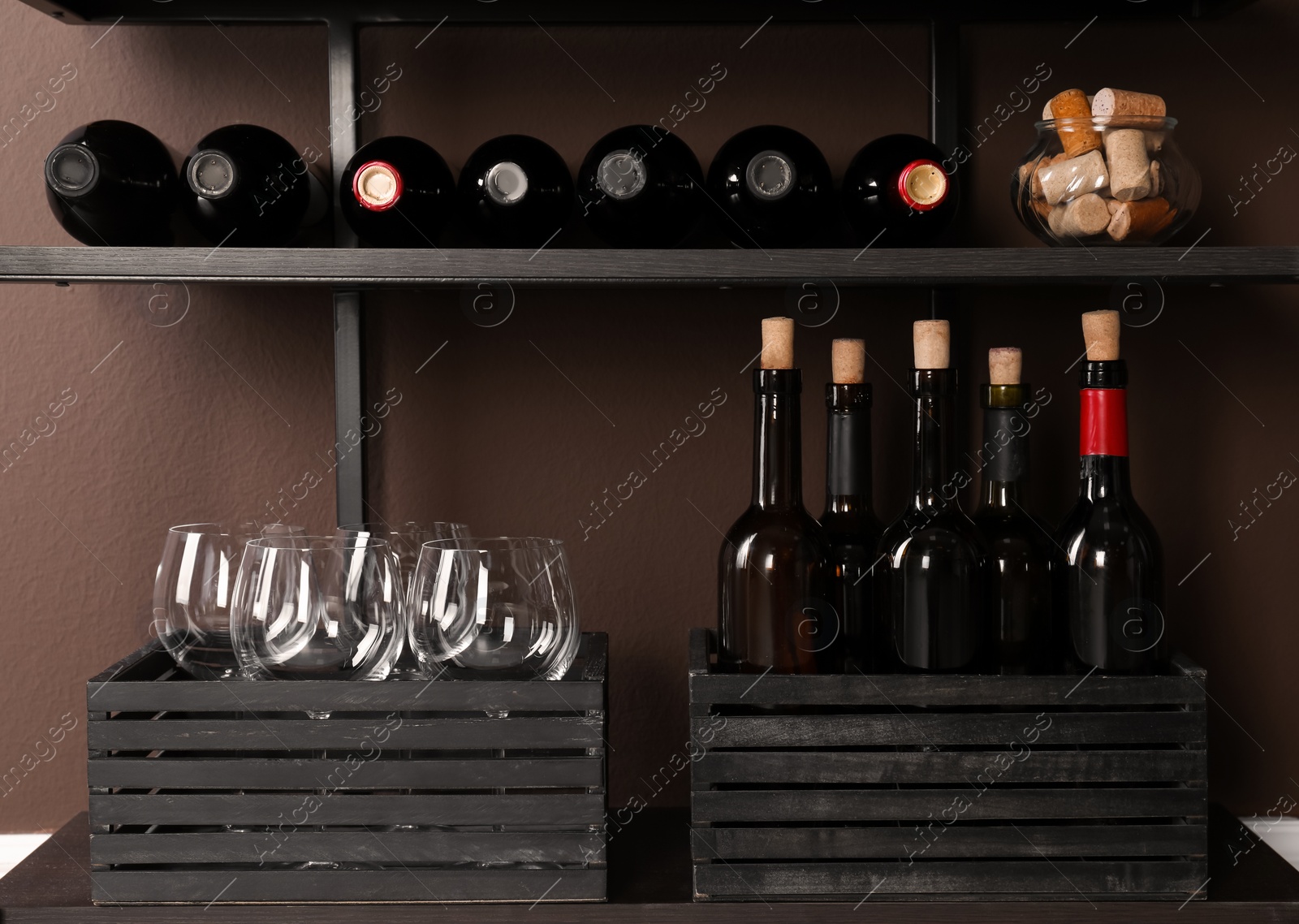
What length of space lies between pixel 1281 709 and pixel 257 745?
1.01 metres

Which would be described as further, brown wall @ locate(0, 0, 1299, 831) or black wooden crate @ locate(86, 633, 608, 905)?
brown wall @ locate(0, 0, 1299, 831)

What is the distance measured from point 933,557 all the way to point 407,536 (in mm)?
495

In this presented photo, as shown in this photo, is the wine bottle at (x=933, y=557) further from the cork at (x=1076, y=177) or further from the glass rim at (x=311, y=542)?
the glass rim at (x=311, y=542)

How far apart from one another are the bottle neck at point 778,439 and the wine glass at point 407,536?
12.0 inches

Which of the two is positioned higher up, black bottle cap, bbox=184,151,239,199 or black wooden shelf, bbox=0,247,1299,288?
black bottle cap, bbox=184,151,239,199

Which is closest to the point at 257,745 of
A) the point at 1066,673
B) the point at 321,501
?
the point at 321,501

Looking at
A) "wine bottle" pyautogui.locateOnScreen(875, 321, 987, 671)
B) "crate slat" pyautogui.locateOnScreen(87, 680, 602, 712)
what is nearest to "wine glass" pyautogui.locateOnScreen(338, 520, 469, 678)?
"crate slat" pyautogui.locateOnScreen(87, 680, 602, 712)

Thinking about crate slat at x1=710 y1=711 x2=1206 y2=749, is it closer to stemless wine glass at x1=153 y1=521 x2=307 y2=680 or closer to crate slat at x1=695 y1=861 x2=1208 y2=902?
crate slat at x1=695 y1=861 x2=1208 y2=902

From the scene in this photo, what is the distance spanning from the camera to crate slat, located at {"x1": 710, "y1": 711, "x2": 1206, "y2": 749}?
86 cm

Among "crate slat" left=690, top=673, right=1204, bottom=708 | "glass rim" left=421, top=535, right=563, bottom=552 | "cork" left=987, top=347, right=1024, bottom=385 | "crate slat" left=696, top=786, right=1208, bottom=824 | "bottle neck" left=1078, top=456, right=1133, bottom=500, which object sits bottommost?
"crate slat" left=696, top=786, right=1208, bottom=824

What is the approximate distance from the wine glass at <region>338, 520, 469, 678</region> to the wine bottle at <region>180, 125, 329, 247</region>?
0.93 ft

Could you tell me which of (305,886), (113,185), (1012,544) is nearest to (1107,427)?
(1012,544)

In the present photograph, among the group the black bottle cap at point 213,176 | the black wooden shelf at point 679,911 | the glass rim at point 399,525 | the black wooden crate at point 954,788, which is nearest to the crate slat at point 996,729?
the black wooden crate at point 954,788

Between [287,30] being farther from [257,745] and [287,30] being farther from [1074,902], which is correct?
[1074,902]
